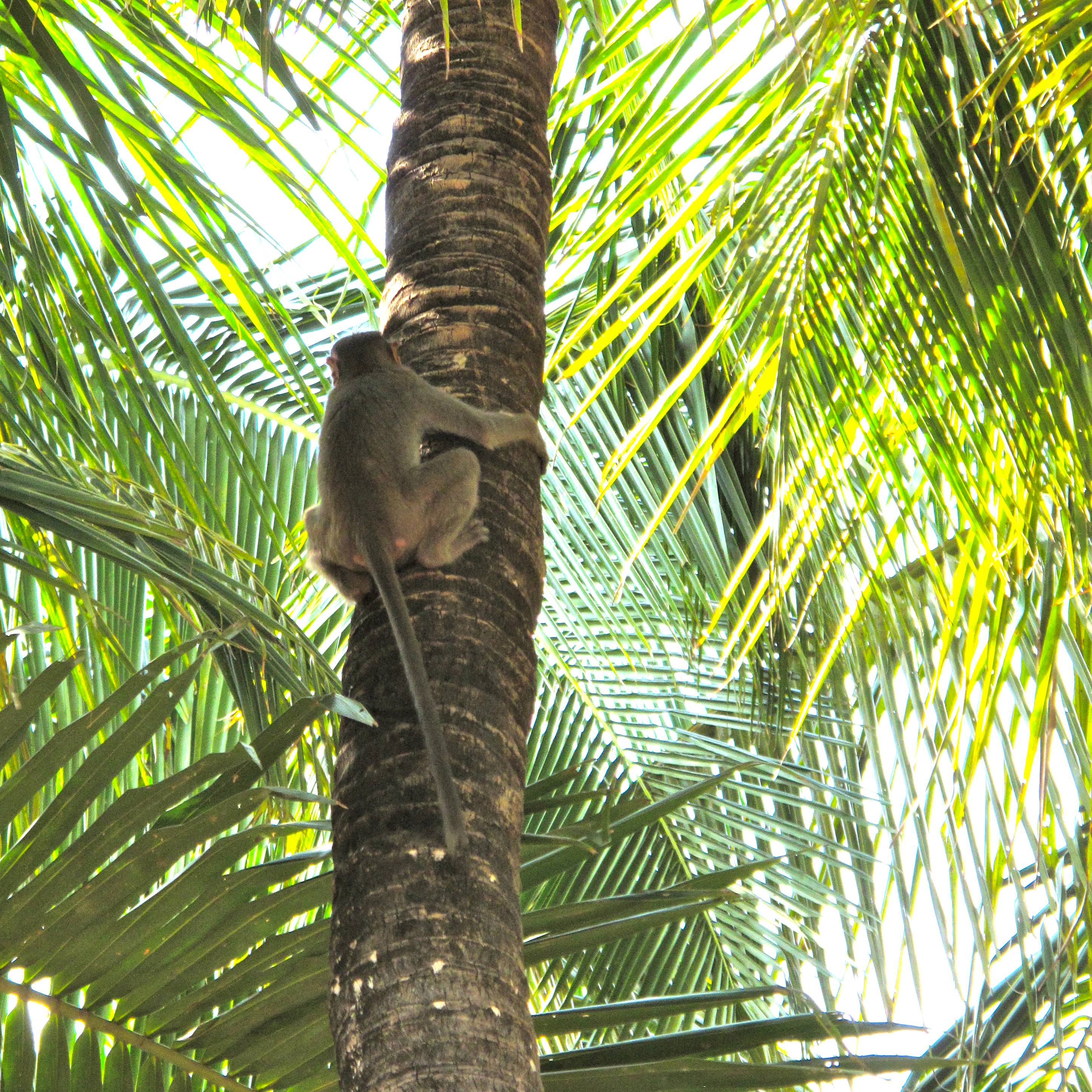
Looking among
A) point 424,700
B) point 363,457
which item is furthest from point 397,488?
point 424,700

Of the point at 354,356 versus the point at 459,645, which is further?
the point at 354,356

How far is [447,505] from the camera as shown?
284cm

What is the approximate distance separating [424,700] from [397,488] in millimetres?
1254

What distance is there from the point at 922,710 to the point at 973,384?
0.70 m

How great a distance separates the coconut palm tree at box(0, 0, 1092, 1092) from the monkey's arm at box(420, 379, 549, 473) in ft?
0.14

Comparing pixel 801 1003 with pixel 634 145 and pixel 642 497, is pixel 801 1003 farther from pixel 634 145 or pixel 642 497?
pixel 634 145

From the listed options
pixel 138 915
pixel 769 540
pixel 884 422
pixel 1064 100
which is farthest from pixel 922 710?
pixel 138 915

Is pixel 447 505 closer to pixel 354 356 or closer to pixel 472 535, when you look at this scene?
pixel 472 535

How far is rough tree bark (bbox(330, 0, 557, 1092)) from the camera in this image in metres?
1.73

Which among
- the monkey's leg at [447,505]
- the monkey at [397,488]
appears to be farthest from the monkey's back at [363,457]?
the monkey's leg at [447,505]

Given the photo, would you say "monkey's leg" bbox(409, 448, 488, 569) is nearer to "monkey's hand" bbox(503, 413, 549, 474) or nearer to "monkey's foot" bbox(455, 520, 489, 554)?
"monkey's foot" bbox(455, 520, 489, 554)

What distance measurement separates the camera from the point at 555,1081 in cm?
206

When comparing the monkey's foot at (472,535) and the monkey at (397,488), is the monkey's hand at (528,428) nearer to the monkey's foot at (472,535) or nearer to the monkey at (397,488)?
the monkey at (397,488)

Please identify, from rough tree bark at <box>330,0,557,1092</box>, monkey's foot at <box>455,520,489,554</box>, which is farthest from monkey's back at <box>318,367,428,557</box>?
monkey's foot at <box>455,520,489,554</box>
